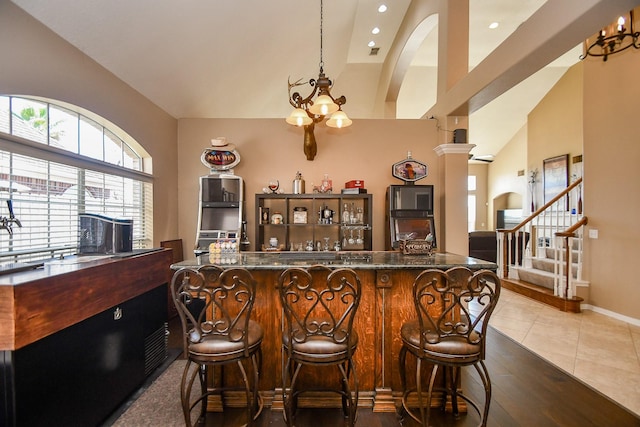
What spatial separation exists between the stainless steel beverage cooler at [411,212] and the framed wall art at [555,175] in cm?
648

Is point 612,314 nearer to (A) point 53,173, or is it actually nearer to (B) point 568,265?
(B) point 568,265

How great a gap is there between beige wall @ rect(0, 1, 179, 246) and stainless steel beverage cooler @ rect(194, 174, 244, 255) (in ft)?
1.76

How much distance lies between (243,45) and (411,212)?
3.22 meters

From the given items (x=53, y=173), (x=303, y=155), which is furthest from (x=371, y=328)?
(x=303, y=155)

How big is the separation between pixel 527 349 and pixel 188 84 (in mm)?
5087

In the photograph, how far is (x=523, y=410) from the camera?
6.98 feet

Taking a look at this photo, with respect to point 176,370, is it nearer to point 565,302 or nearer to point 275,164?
point 275,164

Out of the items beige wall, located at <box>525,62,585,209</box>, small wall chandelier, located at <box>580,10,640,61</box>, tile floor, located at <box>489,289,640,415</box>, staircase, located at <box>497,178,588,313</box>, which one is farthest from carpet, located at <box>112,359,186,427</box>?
beige wall, located at <box>525,62,585,209</box>

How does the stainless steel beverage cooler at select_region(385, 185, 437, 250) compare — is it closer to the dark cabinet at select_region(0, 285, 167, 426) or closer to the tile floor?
the tile floor

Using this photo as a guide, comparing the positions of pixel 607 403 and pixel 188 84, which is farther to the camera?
pixel 188 84

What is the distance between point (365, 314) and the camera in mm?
2154

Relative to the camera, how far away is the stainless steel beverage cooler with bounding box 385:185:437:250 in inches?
159

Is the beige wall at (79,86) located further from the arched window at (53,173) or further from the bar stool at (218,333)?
the bar stool at (218,333)

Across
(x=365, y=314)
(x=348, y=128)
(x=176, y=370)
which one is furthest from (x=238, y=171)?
(x=365, y=314)
